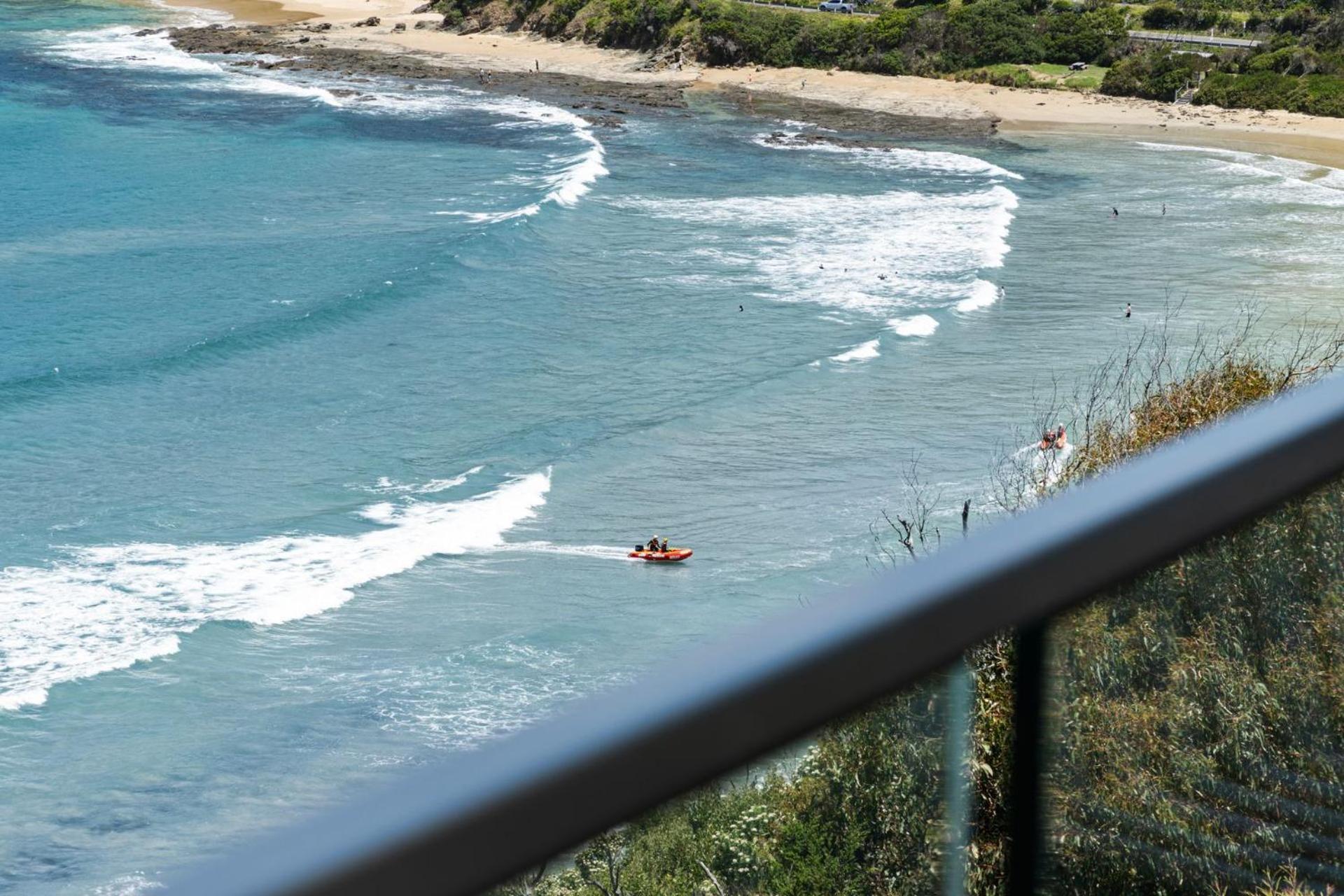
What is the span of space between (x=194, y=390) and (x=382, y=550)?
364 inches

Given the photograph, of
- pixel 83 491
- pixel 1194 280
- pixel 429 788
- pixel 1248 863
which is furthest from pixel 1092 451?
pixel 1194 280

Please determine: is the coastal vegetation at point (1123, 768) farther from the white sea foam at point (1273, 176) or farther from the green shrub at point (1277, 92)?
the green shrub at point (1277, 92)

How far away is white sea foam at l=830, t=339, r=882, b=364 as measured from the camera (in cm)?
2864

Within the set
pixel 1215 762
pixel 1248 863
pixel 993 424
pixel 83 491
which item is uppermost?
pixel 1215 762

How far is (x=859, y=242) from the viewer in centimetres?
3803

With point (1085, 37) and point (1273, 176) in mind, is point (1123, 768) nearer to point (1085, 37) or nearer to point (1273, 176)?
point (1273, 176)

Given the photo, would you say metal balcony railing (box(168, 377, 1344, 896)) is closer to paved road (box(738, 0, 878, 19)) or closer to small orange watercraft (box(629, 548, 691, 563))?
small orange watercraft (box(629, 548, 691, 563))

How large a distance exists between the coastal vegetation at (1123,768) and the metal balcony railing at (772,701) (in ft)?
0.15

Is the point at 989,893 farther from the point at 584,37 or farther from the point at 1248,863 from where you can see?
the point at 584,37

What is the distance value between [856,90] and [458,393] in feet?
138

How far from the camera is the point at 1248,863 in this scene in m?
1.80

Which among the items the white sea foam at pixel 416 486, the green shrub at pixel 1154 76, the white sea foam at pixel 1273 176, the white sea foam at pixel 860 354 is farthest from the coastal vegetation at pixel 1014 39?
the white sea foam at pixel 416 486

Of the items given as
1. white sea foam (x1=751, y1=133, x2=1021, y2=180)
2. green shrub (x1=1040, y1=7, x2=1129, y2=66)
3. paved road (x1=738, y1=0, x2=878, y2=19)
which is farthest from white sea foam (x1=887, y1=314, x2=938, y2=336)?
paved road (x1=738, y1=0, x2=878, y2=19)

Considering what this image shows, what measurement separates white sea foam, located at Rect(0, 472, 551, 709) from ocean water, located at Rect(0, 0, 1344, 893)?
0.21 feet
